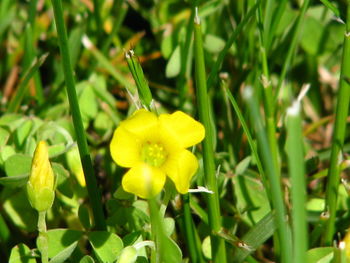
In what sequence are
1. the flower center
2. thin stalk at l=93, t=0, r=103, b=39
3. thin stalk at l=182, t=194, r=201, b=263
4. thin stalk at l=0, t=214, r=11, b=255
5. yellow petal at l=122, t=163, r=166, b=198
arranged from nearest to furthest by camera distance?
yellow petal at l=122, t=163, r=166, b=198
the flower center
thin stalk at l=182, t=194, r=201, b=263
thin stalk at l=0, t=214, r=11, b=255
thin stalk at l=93, t=0, r=103, b=39

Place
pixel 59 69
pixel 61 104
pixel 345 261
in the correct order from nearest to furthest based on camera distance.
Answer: pixel 345 261 → pixel 61 104 → pixel 59 69

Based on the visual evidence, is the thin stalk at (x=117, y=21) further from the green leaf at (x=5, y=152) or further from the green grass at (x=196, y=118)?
the green leaf at (x=5, y=152)

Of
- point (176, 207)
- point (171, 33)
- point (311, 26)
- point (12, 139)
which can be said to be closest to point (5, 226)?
point (12, 139)

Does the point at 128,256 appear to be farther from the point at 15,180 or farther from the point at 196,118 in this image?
the point at 196,118

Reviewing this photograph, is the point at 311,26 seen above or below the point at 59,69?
above

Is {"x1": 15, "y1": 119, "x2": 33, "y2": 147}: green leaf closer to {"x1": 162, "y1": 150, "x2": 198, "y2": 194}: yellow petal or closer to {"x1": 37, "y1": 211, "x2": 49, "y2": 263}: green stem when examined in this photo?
{"x1": 37, "y1": 211, "x2": 49, "y2": 263}: green stem

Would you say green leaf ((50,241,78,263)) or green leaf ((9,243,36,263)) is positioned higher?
green leaf ((50,241,78,263))

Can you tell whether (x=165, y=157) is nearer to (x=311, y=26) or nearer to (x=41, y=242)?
(x=41, y=242)

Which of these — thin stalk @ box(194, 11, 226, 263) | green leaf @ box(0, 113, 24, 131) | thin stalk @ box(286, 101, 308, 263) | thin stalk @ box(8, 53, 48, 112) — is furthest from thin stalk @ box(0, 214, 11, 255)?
thin stalk @ box(286, 101, 308, 263)
